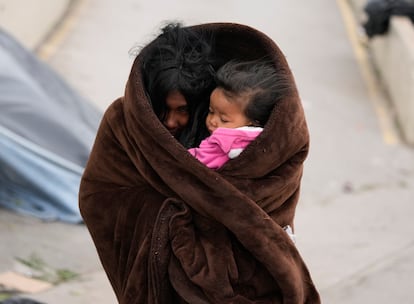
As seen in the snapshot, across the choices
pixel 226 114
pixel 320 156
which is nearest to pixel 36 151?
pixel 320 156

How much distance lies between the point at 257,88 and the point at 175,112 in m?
0.31

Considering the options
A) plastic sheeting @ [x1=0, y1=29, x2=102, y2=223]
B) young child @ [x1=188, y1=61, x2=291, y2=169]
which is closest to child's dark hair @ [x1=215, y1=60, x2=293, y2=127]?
young child @ [x1=188, y1=61, x2=291, y2=169]

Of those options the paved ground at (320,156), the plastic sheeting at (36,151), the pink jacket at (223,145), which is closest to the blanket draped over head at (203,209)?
the pink jacket at (223,145)

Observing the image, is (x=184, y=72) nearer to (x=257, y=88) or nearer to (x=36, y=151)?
(x=257, y=88)

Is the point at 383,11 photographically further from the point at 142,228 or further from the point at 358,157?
the point at 142,228

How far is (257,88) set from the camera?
298 cm

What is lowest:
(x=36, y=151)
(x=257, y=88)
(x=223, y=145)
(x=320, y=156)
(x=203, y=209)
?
(x=320, y=156)

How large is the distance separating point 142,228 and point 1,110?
359cm

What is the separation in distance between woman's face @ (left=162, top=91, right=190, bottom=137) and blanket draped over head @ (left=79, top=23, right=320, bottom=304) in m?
0.14

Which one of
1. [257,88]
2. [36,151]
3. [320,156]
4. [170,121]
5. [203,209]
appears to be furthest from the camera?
[320,156]

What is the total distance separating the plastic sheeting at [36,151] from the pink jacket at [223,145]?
139 inches

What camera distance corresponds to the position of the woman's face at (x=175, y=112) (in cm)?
306

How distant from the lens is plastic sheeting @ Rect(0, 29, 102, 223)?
20.7 ft

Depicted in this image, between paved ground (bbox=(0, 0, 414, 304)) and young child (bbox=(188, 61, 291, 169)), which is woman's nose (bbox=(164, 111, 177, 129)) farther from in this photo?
paved ground (bbox=(0, 0, 414, 304))
